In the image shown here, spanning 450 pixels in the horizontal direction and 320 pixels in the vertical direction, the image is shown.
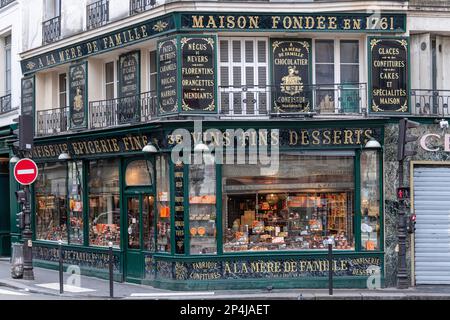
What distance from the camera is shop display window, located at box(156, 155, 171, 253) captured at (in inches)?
650

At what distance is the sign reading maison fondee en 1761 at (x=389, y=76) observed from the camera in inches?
641

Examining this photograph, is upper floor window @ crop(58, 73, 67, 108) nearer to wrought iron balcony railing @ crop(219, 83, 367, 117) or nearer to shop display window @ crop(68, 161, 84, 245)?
shop display window @ crop(68, 161, 84, 245)

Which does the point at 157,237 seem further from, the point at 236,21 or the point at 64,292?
the point at 236,21

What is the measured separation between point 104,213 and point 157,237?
2.72 meters

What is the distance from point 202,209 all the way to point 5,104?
1106 centimetres

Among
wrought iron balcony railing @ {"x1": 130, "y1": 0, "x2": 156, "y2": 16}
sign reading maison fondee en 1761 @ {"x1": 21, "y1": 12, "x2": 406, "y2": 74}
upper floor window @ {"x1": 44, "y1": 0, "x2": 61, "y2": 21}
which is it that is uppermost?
upper floor window @ {"x1": 44, "y1": 0, "x2": 61, "y2": 21}

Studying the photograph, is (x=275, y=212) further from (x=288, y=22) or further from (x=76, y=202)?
(x=76, y=202)

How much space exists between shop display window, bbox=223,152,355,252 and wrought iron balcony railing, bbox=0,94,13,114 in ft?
35.2

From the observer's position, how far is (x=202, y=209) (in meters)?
16.1

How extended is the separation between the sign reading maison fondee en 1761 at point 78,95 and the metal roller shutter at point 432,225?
Result: 8.91 meters

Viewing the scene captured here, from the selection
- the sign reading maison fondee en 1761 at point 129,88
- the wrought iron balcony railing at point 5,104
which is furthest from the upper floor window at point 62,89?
the sign reading maison fondee en 1761 at point 129,88

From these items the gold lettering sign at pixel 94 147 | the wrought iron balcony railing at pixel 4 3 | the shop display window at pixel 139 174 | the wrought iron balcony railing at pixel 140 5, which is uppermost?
the wrought iron balcony railing at pixel 4 3

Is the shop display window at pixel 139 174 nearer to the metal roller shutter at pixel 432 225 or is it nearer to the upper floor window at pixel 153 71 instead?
the upper floor window at pixel 153 71

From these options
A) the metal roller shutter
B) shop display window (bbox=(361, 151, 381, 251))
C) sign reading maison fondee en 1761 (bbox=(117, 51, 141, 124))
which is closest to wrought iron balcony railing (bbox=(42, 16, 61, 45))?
sign reading maison fondee en 1761 (bbox=(117, 51, 141, 124))
